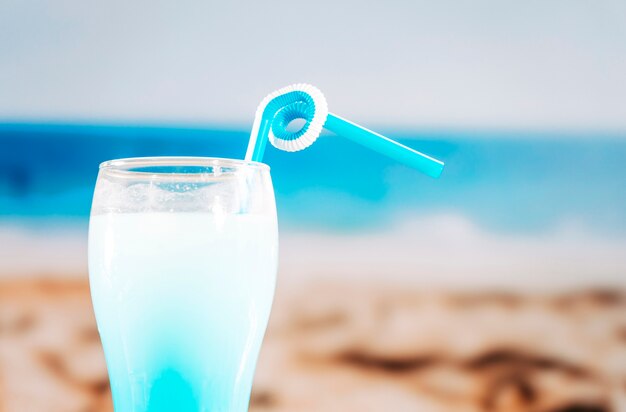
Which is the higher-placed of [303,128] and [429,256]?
[429,256]

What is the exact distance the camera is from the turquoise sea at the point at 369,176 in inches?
44.1

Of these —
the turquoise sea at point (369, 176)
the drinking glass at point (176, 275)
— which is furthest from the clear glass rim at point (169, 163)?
the turquoise sea at point (369, 176)

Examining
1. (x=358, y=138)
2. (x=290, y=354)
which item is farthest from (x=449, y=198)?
(x=358, y=138)

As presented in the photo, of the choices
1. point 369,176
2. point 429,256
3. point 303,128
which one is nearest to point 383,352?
point 429,256

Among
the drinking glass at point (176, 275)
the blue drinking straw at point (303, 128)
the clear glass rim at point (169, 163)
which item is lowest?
the drinking glass at point (176, 275)

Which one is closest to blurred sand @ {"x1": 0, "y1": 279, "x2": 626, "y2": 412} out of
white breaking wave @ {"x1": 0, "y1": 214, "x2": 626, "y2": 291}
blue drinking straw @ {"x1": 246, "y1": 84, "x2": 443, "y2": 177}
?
white breaking wave @ {"x1": 0, "y1": 214, "x2": 626, "y2": 291}

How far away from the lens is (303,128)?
2.18ft

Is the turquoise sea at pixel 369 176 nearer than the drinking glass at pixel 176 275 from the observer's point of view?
No

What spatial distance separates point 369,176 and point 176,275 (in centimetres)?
60

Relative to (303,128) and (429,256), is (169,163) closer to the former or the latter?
(303,128)

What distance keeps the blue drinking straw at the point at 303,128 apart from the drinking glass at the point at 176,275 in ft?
0.23

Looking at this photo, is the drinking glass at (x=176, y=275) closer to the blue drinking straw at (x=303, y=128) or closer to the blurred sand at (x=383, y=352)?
the blue drinking straw at (x=303, y=128)

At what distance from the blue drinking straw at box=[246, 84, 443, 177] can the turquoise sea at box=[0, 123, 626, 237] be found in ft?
1.45

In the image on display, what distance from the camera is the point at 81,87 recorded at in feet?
3.82
